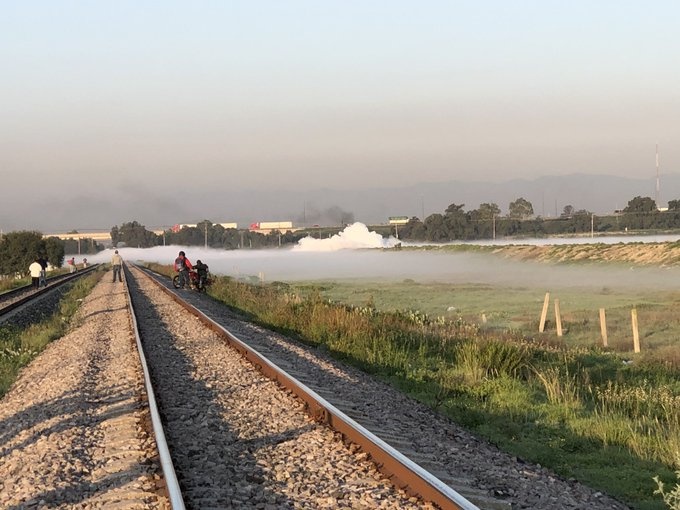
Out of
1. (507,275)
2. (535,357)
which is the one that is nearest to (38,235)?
(507,275)

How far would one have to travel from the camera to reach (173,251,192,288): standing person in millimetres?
40041

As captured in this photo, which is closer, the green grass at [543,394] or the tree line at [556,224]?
the green grass at [543,394]

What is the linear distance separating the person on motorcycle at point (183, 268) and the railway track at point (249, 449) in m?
26.0

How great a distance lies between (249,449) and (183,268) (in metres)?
33.9

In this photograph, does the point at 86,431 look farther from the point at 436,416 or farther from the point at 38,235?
the point at 38,235

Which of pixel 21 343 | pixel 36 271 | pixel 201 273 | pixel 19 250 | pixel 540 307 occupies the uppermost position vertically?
pixel 19 250

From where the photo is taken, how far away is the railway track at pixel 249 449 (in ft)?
21.4

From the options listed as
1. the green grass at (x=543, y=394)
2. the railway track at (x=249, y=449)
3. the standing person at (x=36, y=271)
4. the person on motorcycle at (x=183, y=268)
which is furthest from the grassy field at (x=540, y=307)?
the standing person at (x=36, y=271)

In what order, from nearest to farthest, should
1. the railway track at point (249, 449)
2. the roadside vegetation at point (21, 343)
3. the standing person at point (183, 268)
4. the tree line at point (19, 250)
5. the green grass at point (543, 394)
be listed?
the railway track at point (249, 449) → the green grass at point (543, 394) → the roadside vegetation at point (21, 343) → the standing person at point (183, 268) → the tree line at point (19, 250)

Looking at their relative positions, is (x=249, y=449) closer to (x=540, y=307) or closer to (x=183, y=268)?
(x=183, y=268)

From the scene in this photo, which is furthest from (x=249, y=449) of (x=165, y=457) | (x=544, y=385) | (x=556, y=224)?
(x=556, y=224)

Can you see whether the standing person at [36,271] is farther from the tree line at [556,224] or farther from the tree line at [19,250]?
the tree line at [556,224]

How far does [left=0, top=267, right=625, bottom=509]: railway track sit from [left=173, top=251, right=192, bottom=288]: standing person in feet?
85.4

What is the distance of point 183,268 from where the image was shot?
41.1 m
